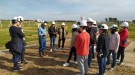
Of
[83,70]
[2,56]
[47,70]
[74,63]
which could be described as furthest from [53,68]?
[2,56]

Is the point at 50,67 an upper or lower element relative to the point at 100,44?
lower

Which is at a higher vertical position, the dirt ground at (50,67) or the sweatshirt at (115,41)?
the sweatshirt at (115,41)

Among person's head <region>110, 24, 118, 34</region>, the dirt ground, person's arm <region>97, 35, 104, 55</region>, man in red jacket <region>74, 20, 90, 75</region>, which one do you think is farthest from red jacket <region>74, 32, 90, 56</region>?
person's head <region>110, 24, 118, 34</region>

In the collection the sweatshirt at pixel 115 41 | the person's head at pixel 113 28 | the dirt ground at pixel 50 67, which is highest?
the person's head at pixel 113 28

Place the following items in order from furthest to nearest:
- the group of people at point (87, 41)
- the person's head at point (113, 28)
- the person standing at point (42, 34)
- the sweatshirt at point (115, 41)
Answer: the person standing at point (42, 34) < the sweatshirt at point (115, 41) < the person's head at point (113, 28) < the group of people at point (87, 41)

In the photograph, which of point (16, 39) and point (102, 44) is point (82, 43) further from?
point (16, 39)

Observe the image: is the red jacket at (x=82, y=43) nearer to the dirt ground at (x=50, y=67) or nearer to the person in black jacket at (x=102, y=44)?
the person in black jacket at (x=102, y=44)

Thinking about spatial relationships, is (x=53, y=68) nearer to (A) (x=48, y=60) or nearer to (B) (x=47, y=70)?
(B) (x=47, y=70)

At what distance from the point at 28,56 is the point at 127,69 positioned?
5.18m

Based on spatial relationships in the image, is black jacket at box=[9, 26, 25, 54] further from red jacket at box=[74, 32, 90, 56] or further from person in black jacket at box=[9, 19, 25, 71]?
red jacket at box=[74, 32, 90, 56]

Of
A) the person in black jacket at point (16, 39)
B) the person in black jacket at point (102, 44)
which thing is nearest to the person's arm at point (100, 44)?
the person in black jacket at point (102, 44)

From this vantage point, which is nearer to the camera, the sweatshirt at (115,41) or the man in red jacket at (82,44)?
the man in red jacket at (82,44)

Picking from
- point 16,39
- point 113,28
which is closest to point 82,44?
point 113,28

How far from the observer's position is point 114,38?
10.5 m
